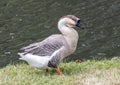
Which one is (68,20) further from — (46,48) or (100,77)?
(100,77)

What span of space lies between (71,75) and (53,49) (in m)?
0.73

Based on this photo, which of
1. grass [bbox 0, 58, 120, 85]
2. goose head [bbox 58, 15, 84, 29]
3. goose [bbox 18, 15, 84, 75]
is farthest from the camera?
goose head [bbox 58, 15, 84, 29]

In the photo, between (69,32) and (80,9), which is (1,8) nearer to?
(80,9)

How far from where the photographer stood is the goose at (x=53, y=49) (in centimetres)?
942

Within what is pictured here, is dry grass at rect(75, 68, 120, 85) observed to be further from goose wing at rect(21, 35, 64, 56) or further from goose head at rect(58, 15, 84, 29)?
goose head at rect(58, 15, 84, 29)

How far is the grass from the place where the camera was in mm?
8594

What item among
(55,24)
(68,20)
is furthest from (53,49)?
(55,24)

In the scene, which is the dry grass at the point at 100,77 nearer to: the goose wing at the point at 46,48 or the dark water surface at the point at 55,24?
the goose wing at the point at 46,48

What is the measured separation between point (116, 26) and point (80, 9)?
141 inches

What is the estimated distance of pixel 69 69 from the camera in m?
10.1

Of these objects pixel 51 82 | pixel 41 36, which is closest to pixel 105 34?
pixel 41 36

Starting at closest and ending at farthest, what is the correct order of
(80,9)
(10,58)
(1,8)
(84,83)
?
(84,83) < (10,58) < (80,9) < (1,8)

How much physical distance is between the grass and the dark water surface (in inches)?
215

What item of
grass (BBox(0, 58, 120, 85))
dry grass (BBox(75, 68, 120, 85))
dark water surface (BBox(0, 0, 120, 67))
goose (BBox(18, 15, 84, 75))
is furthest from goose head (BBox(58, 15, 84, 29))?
dark water surface (BBox(0, 0, 120, 67))
